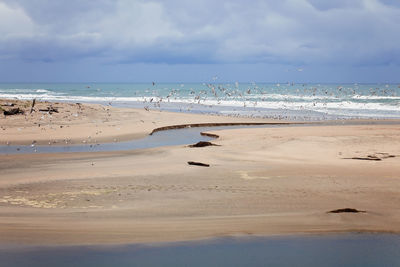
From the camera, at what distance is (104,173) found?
484 inches

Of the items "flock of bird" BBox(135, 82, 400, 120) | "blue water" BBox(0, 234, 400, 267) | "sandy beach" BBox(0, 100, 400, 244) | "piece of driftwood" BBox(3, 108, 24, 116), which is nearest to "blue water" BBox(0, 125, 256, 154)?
"sandy beach" BBox(0, 100, 400, 244)

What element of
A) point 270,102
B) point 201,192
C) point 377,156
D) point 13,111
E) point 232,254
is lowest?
point 232,254

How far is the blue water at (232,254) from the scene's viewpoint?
660 centimetres

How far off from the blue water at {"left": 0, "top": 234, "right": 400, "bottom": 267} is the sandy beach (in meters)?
0.31

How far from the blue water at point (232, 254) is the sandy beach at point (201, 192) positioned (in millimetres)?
309

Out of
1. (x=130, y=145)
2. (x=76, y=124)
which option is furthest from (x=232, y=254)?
(x=76, y=124)

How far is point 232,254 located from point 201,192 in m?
3.32

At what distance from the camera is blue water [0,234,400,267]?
6.60 metres

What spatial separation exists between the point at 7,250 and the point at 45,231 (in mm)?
850

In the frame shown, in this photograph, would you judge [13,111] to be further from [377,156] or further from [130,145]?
[377,156]

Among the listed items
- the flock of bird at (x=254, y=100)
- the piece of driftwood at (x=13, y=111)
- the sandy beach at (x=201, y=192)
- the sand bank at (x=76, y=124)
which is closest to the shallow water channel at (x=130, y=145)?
the sand bank at (x=76, y=124)

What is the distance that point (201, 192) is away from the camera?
33.5 feet

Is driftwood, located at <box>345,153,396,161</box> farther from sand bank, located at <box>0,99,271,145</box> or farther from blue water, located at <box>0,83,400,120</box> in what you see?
blue water, located at <box>0,83,400,120</box>

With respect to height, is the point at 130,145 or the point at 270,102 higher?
the point at 270,102
